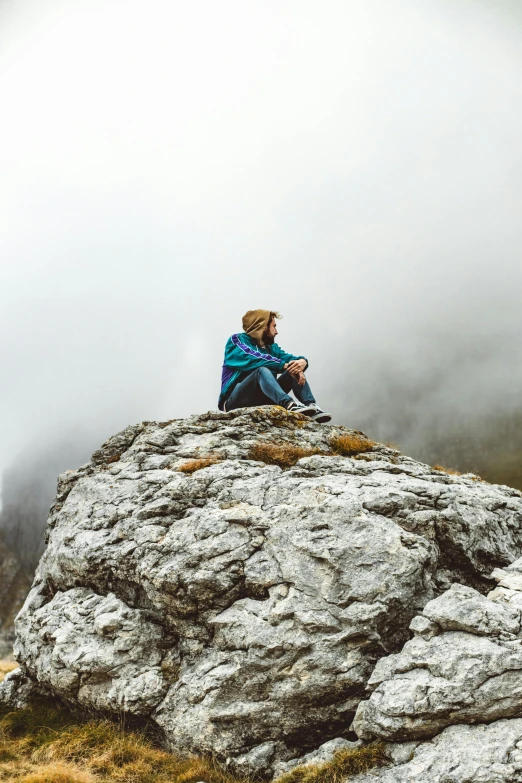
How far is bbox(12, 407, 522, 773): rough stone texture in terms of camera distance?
9.75m

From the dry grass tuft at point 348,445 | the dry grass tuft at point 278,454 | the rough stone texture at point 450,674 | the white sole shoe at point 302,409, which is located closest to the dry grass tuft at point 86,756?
the rough stone texture at point 450,674

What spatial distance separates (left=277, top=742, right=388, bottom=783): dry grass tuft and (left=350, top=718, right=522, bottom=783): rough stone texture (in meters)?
0.14

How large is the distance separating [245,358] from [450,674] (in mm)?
11446

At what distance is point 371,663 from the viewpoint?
32.0ft

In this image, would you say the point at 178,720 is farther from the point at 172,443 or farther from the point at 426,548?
the point at 172,443

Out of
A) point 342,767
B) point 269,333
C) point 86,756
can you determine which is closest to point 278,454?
point 269,333

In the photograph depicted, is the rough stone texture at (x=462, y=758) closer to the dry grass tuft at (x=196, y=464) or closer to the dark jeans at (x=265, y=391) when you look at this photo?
the dry grass tuft at (x=196, y=464)

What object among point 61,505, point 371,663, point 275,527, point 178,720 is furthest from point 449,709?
point 61,505

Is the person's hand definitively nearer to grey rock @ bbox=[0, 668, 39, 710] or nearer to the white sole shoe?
the white sole shoe

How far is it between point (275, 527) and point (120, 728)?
19.0 ft

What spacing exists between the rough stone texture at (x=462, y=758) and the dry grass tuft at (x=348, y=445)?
8466mm

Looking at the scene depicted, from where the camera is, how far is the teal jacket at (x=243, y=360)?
55.9 ft

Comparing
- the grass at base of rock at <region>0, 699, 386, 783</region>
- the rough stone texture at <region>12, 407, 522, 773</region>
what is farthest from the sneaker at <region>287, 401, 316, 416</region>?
the grass at base of rock at <region>0, 699, 386, 783</region>

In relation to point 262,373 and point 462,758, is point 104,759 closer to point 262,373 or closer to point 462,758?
point 462,758
